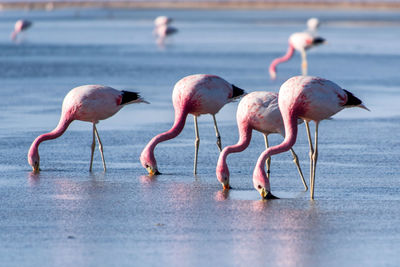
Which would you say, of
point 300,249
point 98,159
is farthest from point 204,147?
point 300,249

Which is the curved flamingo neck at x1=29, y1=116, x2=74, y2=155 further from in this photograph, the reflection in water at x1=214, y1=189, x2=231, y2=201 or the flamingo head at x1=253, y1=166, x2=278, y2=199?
the flamingo head at x1=253, y1=166, x2=278, y2=199

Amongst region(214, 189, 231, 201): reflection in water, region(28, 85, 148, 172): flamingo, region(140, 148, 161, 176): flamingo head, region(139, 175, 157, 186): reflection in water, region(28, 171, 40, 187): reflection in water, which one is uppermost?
region(28, 85, 148, 172): flamingo

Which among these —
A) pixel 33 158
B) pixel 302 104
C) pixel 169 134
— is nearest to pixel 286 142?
pixel 302 104

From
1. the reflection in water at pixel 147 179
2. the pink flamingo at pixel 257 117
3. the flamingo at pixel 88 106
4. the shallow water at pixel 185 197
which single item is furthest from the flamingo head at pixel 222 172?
the flamingo at pixel 88 106

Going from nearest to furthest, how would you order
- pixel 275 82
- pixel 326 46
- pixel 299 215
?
pixel 299 215
pixel 275 82
pixel 326 46

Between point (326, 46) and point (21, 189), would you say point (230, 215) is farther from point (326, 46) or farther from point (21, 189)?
point (326, 46)

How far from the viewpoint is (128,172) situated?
31.0ft

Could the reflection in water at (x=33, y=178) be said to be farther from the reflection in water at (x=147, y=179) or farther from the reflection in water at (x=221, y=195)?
the reflection in water at (x=221, y=195)

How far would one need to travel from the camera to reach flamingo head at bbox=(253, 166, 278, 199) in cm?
789

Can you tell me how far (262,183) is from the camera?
25.9ft

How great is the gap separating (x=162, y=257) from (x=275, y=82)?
1327 centimetres

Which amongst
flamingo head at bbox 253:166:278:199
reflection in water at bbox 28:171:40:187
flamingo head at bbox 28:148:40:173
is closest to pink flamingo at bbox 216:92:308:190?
flamingo head at bbox 253:166:278:199

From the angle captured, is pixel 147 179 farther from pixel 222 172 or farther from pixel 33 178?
pixel 33 178

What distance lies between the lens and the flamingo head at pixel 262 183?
7.89 m
